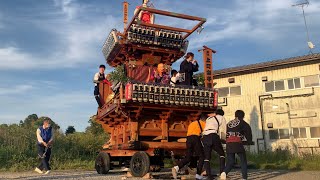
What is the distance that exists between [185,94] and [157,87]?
107cm

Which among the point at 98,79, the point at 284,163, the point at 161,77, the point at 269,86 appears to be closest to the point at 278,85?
the point at 269,86

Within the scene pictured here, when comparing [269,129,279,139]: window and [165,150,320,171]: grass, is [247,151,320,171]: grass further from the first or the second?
[269,129,279,139]: window

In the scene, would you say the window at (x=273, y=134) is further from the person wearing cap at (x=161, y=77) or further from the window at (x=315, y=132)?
the person wearing cap at (x=161, y=77)

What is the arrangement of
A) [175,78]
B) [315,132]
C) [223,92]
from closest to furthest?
[175,78]
[315,132]
[223,92]

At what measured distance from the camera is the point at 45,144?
1008cm

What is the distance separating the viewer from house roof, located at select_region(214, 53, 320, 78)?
2292cm

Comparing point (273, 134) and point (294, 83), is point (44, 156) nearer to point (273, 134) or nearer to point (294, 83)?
point (273, 134)

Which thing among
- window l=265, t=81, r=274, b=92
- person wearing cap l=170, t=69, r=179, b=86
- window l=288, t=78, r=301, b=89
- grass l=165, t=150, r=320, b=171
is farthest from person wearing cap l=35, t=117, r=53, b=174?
window l=288, t=78, r=301, b=89

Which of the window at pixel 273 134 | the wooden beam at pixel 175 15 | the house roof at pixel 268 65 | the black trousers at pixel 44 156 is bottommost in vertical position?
the black trousers at pixel 44 156

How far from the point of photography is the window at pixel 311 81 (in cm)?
2289

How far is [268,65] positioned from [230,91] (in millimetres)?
3754

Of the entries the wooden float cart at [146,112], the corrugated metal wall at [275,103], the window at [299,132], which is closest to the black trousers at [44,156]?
the wooden float cart at [146,112]

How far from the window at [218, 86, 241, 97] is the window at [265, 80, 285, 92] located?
7.55 ft

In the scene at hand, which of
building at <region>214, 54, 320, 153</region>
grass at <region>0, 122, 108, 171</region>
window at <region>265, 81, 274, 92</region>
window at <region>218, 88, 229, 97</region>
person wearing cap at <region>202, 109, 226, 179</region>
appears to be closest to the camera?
person wearing cap at <region>202, 109, 226, 179</region>
